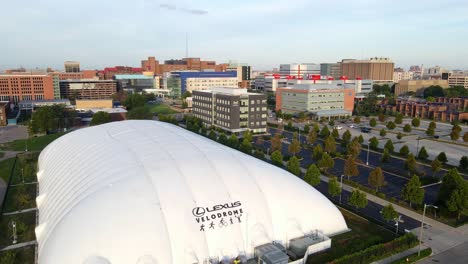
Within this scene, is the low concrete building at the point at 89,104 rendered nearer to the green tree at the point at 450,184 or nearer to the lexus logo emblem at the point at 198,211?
the lexus logo emblem at the point at 198,211

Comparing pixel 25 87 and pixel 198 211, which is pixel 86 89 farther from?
pixel 198 211

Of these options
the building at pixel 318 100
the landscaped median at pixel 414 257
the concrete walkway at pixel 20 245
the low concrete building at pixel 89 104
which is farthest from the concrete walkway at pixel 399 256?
the low concrete building at pixel 89 104

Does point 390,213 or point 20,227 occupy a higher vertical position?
point 390,213

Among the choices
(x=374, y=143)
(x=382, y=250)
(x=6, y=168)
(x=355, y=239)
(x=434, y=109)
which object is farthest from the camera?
(x=434, y=109)

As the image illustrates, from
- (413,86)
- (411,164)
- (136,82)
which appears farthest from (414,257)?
(136,82)

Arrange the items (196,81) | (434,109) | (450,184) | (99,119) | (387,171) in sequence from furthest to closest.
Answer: (196,81) → (434,109) → (99,119) → (387,171) → (450,184)

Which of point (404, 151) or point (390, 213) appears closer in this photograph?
point (390, 213)

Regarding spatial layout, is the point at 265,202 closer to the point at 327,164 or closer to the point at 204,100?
the point at 327,164
